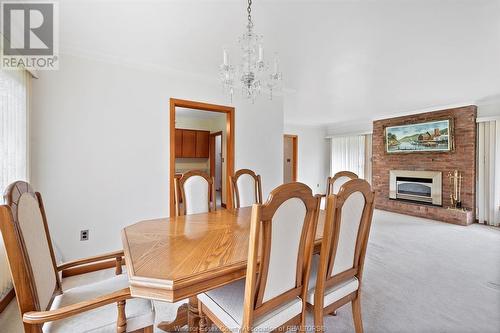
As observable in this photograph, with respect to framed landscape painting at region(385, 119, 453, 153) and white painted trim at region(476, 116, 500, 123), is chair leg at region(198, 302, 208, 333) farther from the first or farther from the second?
white painted trim at region(476, 116, 500, 123)

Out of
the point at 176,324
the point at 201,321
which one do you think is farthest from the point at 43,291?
the point at 176,324

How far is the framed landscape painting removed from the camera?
5.01 m

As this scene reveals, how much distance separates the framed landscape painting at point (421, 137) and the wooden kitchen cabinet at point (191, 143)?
484cm

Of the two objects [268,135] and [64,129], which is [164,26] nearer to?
[64,129]

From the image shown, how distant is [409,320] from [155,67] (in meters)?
3.58

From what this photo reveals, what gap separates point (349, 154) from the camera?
727 cm

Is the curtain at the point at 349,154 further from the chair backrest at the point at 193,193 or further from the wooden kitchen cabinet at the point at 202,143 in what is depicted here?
the chair backrest at the point at 193,193

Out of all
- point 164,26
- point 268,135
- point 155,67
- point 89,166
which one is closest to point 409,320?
Answer: point 268,135

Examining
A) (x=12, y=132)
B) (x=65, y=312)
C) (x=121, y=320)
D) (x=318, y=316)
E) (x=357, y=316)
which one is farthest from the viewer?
(x=12, y=132)

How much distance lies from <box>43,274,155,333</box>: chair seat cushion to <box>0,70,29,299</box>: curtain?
4.02ft

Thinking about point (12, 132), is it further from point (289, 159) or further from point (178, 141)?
point (289, 159)

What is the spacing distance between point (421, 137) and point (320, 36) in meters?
4.53

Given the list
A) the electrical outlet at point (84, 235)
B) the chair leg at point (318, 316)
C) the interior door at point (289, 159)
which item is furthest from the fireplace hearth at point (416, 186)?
the electrical outlet at point (84, 235)

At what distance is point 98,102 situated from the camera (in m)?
2.71
